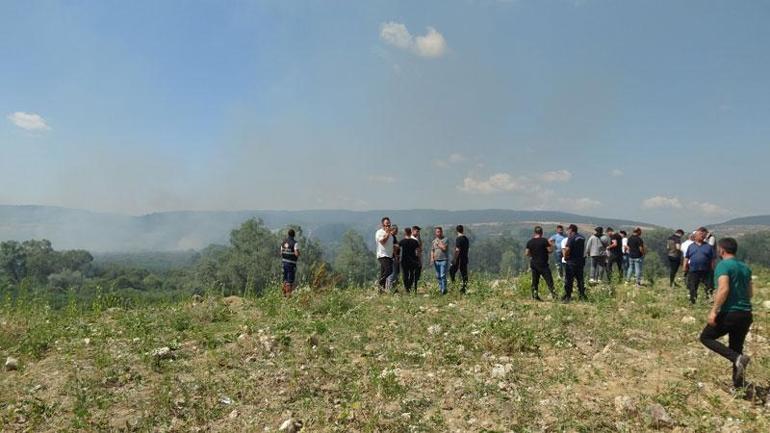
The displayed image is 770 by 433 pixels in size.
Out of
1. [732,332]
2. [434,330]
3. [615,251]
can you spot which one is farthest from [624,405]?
[615,251]

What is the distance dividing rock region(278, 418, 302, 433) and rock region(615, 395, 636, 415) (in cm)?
356

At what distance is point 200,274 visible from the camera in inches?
2955

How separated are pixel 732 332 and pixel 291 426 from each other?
564cm

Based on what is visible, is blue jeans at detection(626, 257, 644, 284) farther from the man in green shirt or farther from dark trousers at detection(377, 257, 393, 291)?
the man in green shirt

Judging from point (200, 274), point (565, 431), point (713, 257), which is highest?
point (713, 257)

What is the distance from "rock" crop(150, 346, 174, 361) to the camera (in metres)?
6.69

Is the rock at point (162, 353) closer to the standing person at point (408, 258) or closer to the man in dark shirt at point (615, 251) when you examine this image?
the standing person at point (408, 258)

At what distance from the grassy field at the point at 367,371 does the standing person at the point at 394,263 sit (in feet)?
9.25

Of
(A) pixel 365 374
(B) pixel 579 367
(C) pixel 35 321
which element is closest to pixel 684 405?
(B) pixel 579 367

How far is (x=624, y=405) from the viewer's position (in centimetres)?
534

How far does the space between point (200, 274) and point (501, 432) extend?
77.0m

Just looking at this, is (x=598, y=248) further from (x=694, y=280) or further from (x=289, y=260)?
(x=289, y=260)

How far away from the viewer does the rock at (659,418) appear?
5.03 m

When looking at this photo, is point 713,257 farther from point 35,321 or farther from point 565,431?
point 35,321
